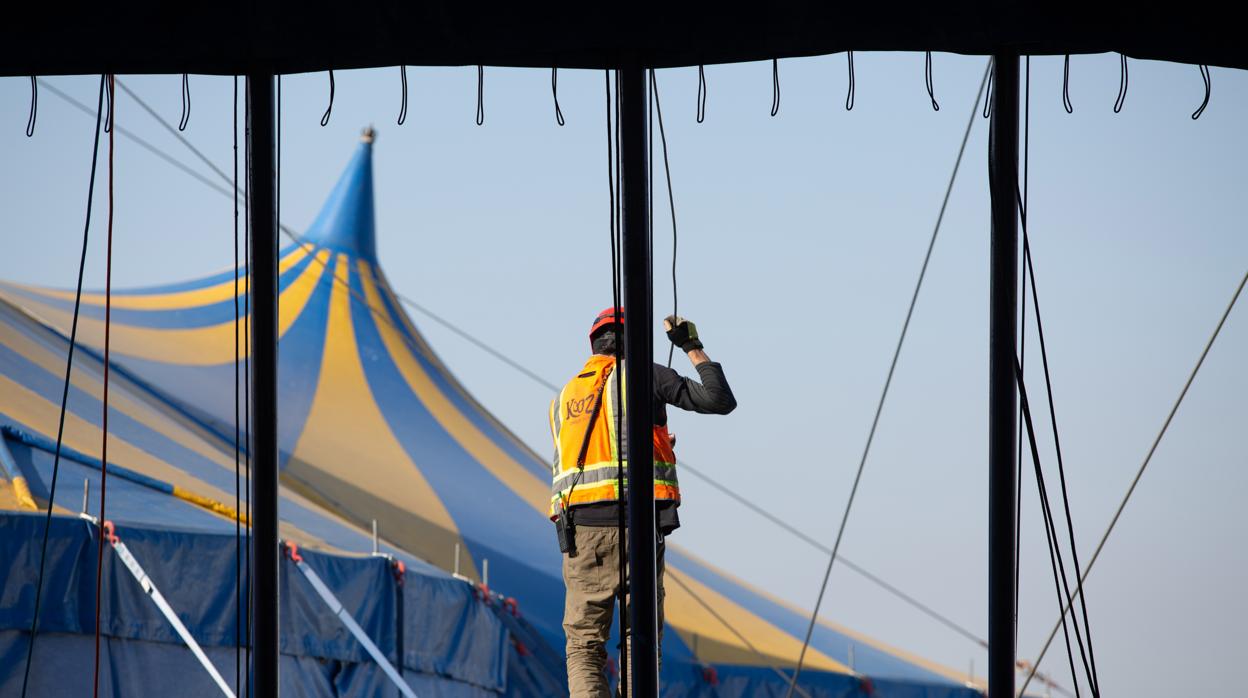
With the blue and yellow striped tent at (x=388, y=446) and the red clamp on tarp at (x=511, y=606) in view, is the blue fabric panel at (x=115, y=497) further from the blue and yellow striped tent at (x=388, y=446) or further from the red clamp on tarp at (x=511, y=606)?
the red clamp on tarp at (x=511, y=606)

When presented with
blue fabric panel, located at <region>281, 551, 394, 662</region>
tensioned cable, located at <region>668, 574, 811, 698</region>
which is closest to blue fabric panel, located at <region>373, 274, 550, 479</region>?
tensioned cable, located at <region>668, 574, 811, 698</region>

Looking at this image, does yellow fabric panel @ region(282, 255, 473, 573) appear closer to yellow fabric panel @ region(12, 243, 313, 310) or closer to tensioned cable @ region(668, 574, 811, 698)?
yellow fabric panel @ region(12, 243, 313, 310)

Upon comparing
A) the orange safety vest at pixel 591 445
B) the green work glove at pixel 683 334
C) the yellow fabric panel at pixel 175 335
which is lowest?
the orange safety vest at pixel 591 445

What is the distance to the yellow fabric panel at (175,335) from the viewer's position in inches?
316

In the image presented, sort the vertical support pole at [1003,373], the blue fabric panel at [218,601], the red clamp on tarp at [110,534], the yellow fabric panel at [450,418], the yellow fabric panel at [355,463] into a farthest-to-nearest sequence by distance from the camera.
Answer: the yellow fabric panel at [450,418] < the yellow fabric panel at [355,463] < the red clamp on tarp at [110,534] < the blue fabric panel at [218,601] < the vertical support pole at [1003,373]

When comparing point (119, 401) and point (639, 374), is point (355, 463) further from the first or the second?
point (639, 374)

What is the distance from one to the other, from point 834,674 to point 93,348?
4053 mm

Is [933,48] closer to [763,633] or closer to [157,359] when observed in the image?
[763,633]

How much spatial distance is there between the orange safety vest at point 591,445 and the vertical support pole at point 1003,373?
29.3 inches

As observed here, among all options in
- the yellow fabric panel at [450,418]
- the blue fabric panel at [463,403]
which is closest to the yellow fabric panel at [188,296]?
the yellow fabric panel at [450,418]

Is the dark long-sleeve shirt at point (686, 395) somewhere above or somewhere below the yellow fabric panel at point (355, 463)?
below

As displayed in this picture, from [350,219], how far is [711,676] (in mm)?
4193

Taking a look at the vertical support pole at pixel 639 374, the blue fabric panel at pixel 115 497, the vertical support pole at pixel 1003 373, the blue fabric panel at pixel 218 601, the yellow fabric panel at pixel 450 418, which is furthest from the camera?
the yellow fabric panel at pixel 450 418

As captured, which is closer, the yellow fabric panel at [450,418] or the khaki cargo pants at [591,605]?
the khaki cargo pants at [591,605]
